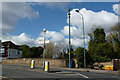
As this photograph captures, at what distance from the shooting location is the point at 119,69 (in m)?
21.8

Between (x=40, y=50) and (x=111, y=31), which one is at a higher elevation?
(x=111, y=31)

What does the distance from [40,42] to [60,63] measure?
535 inches

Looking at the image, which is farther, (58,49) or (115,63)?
(58,49)

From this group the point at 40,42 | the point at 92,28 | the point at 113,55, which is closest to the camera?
the point at 40,42

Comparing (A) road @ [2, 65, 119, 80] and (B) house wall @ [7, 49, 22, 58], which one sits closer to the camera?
(A) road @ [2, 65, 119, 80]

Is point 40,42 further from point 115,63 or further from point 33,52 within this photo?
point 33,52

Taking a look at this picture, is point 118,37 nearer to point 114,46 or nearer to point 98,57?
point 114,46

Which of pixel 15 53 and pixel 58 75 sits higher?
pixel 15 53

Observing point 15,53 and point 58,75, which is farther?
point 15,53

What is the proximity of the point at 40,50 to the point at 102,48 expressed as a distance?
4895 centimetres

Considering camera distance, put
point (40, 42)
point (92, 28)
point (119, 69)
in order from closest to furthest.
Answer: point (40, 42) → point (119, 69) → point (92, 28)

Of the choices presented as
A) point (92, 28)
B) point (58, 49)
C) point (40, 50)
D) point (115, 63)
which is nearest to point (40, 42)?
point (115, 63)

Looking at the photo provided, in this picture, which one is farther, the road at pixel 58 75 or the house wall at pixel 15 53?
the house wall at pixel 15 53

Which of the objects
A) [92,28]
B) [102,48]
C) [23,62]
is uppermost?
[92,28]
